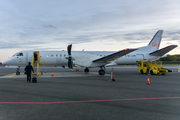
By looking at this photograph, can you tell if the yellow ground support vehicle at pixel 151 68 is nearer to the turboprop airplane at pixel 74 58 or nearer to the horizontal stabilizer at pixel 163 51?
the turboprop airplane at pixel 74 58

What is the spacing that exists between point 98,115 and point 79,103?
63.2 inches

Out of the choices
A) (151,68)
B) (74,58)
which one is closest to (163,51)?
(151,68)

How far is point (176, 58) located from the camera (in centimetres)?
9250

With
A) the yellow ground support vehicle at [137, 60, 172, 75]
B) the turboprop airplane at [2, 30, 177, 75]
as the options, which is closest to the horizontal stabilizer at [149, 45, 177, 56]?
the turboprop airplane at [2, 30, 177, 75]

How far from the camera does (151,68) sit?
21.1 m

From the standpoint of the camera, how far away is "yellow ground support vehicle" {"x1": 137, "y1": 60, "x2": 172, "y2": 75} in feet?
66.6

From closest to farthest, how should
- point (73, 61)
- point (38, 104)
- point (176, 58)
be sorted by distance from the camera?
point (38, 104) → point (73, 61) → point (176, 58)

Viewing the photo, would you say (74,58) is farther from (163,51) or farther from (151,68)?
(163,51)

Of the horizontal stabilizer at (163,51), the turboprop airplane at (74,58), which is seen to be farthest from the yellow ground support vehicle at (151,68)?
the horizontal stabilizer at (163,51)

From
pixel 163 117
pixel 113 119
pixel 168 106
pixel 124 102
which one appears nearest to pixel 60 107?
pixel 113 119

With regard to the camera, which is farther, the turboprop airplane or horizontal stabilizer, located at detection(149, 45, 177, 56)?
horizontal stabilizer, located at detection(149, 45, 177, 56)

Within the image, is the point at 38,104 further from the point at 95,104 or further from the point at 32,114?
the point at 95,104

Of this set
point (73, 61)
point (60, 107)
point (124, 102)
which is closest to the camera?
point (60, 107)

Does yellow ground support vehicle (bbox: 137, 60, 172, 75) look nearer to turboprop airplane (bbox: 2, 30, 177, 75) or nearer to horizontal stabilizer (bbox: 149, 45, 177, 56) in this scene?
turboprop airplane (bbox: 2, 30, 177, 75)
